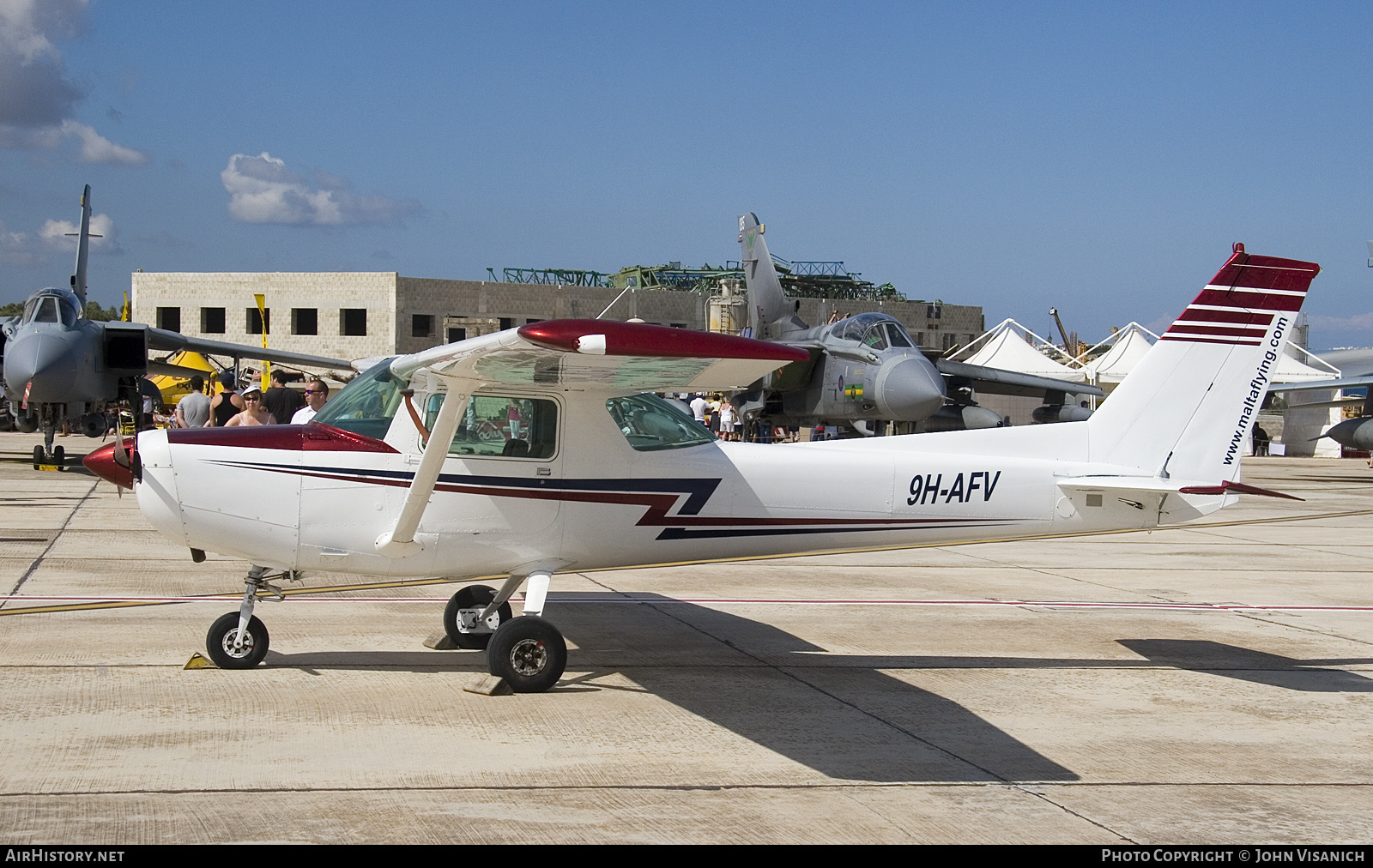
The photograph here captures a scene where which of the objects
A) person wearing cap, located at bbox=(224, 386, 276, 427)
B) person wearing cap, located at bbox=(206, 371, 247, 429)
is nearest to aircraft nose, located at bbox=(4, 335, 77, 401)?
person wearing cap, located at bbox=(206, 371, 247, 429)

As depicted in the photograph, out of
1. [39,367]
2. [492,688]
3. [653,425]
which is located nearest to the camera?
[492,688]

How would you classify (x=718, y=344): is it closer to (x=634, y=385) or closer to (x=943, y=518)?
(x=634, y=385)

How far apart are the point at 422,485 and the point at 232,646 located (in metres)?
1.70

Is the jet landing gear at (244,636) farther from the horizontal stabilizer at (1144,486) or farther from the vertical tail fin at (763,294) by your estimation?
the vertical tail fin at (763,294)

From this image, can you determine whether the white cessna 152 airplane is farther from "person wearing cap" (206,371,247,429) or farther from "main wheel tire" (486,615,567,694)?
"person wearing cap" (206,371,247,429)

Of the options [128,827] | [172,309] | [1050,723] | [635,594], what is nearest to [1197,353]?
[1050,723]

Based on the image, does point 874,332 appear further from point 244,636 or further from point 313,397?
point 244,636

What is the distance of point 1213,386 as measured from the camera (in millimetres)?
8062

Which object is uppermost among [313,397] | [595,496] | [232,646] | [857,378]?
[857,378]

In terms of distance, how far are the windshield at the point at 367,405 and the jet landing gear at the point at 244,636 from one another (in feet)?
3.17

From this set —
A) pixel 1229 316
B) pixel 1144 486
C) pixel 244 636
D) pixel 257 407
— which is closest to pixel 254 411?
pixel 257 407

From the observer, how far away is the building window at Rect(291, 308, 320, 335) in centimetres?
6437

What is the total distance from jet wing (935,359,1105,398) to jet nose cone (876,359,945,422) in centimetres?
366

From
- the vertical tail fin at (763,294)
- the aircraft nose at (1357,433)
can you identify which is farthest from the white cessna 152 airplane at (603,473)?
the aircraft nose at (1357,433)
